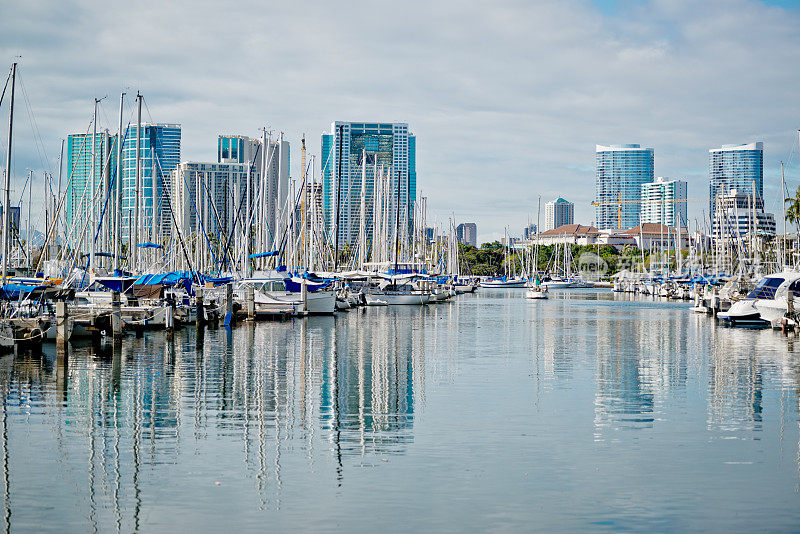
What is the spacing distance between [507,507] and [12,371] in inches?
915

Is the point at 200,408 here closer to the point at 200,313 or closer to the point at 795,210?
the point at 200,313

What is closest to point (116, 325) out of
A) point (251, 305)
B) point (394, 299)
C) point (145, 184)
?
point (251, 305)

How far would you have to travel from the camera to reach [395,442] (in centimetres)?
2131

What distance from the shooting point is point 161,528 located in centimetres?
1464

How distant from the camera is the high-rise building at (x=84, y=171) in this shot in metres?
65.6

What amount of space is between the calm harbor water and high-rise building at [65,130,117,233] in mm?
27776

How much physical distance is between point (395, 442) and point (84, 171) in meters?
78.1

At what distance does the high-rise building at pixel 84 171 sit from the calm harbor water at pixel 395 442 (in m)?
27.8

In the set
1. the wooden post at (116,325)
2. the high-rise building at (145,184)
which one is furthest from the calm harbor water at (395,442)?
the high-rise building at (145,184)

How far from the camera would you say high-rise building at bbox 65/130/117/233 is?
65625mm

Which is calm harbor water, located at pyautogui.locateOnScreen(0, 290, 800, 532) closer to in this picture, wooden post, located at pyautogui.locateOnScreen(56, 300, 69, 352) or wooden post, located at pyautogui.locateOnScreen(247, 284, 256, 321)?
wooden post, located at pyautogui.locateOnScreen(56, 300, 69, 352)

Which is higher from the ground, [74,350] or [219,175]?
[219,175]

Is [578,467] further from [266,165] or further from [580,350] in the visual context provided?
[266,165]

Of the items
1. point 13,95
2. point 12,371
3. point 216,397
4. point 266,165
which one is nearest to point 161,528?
point 216,397
